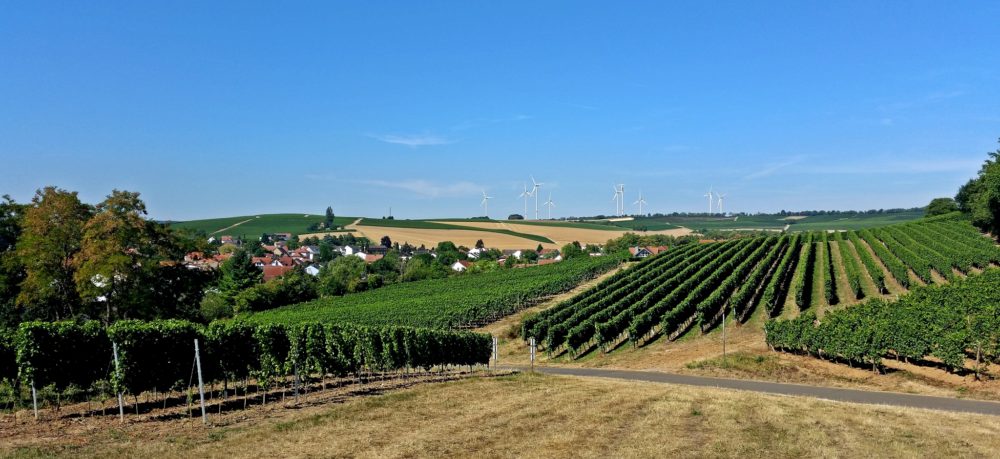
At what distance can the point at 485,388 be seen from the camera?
34562 mm

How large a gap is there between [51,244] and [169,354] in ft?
87.3

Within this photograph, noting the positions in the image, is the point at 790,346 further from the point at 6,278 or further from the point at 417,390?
the point at 6,278

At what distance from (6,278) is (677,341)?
2089 inches

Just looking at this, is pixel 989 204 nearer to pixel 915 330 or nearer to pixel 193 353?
pixel 915 330

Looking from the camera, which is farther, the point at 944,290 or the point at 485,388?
the point at 944,290

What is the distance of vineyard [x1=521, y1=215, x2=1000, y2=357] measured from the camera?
65.2 m

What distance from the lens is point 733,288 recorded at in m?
75.4

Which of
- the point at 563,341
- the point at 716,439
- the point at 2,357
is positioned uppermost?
the point at 2,357

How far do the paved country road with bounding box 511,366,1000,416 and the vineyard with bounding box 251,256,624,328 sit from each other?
35.7 metres

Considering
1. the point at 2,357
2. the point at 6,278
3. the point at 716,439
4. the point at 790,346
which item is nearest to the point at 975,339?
the point at 790,346

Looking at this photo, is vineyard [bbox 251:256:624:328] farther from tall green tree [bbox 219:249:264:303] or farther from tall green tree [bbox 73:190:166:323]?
tall green tree [bbox 73:190:166:323]

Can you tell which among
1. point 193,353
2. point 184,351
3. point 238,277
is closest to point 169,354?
point 184,351

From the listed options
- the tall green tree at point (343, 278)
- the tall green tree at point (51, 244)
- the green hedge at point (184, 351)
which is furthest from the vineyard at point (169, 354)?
the tall green tree at point (343, 278)

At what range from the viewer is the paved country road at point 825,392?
3265 centimetres
